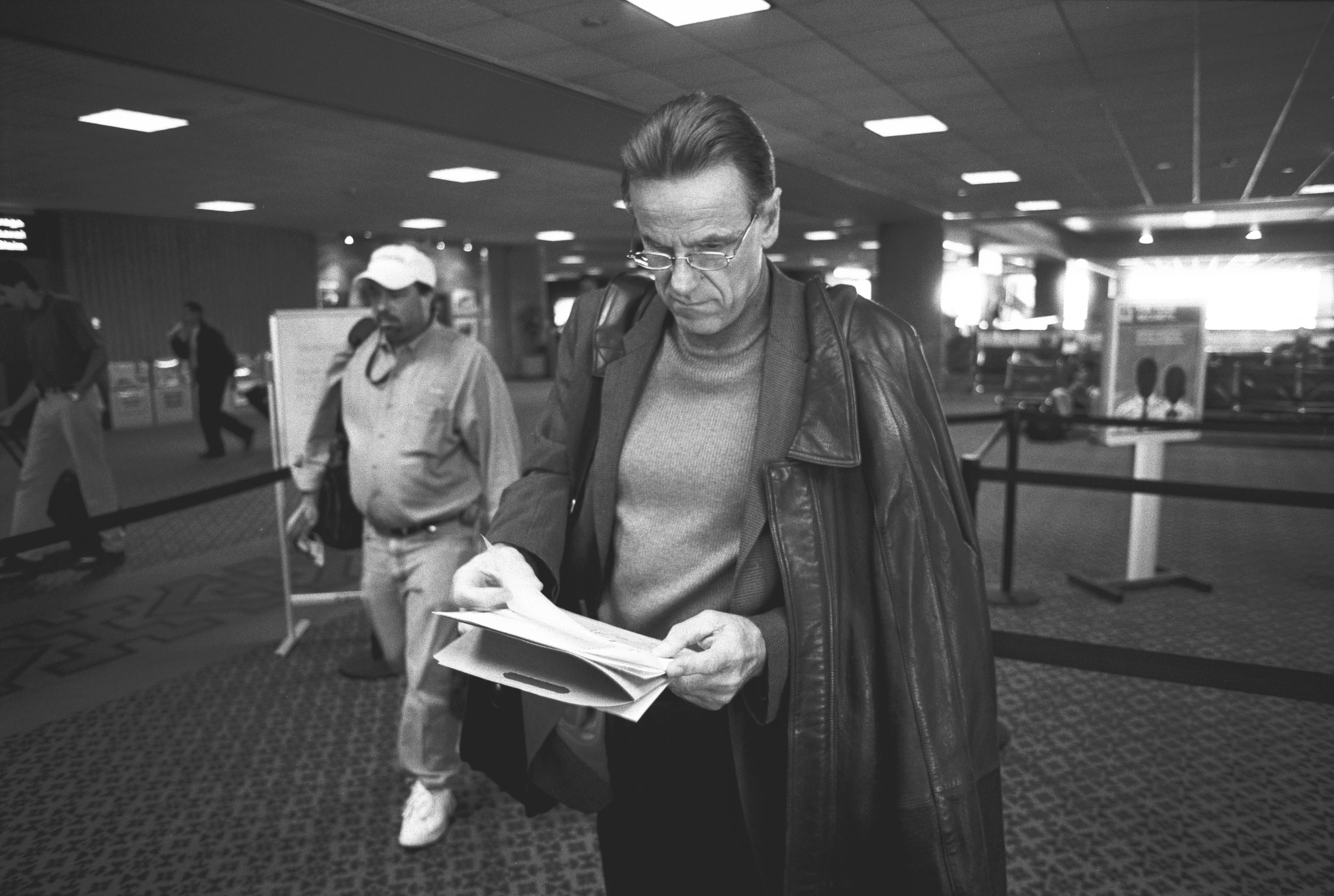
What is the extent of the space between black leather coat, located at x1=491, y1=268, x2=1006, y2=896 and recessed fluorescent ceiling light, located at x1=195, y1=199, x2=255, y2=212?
12541 millimetres

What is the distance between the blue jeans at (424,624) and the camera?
2.80 m

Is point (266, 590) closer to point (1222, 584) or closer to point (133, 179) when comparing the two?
point (133, 179)

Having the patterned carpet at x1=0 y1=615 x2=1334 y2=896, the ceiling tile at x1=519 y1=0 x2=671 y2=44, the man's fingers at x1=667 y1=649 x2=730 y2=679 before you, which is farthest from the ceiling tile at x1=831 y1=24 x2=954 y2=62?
the man's fingers at x1=667 y1=649 x2=730 y2=679

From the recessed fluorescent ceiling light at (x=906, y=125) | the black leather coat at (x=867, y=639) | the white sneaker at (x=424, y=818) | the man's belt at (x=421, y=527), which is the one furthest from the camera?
the recessed fluorescent ceiling light at (x=906, y=125)

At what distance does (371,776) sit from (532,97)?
638cm

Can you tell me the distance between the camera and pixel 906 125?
991 cm

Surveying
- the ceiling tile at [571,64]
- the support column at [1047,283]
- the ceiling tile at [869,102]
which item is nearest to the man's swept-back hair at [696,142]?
the ceiling tile at [571,64]

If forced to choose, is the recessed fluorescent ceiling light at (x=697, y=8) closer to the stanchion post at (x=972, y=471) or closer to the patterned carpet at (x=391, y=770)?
the stanchion post at (x=972, y=471)

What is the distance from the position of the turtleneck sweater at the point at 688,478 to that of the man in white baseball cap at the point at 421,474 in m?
1.65

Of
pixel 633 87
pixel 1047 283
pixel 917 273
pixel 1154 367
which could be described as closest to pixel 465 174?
pixel 633 87

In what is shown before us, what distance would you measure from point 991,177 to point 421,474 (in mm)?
12831

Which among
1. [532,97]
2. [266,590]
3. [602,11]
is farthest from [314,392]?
[532,97]

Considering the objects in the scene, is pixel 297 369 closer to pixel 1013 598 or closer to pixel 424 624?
pixel 424 624

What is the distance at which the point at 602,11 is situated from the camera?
6.04 meters
